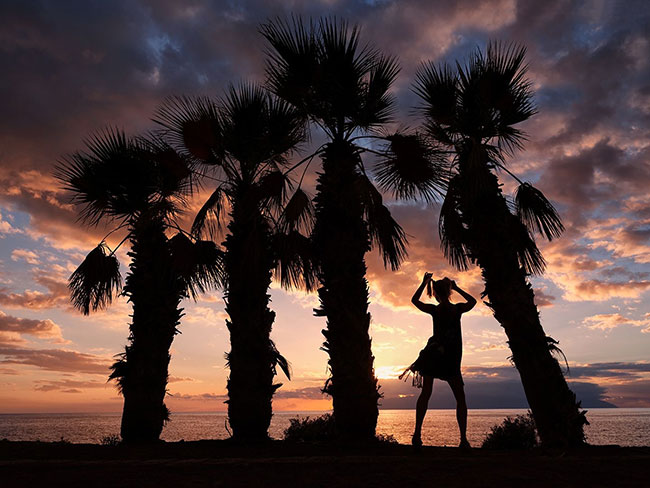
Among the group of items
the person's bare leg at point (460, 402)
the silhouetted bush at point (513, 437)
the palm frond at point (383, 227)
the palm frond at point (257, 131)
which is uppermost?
the palm frond at point (257, 131)

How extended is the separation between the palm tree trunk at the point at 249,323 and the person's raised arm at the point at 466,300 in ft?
17.2

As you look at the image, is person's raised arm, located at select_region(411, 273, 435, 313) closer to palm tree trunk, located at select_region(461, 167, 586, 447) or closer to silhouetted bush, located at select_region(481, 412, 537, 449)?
palm tree trunk, located at select_region(461, 167, 586, 447)

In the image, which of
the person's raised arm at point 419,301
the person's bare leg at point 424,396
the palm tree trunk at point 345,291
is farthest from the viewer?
the palm tree trunk at point 345,291

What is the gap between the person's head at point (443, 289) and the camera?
790 centimetres

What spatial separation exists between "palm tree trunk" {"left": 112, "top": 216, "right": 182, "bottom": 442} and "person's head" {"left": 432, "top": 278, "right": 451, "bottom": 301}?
8.23 m

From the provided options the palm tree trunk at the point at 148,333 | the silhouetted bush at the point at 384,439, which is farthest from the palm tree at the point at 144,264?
the silhouetted bush at the point at 384,439

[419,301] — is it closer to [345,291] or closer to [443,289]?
[443,289]

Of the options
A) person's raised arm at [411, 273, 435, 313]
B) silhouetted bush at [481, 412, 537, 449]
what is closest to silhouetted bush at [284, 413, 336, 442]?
silhouetted bush at [481, 412, 537, 449]

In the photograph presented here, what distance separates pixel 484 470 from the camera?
5.36 m

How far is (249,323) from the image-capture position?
38.3 ft

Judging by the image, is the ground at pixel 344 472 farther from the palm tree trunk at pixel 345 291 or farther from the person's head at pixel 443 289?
the palm tree trunk at pixel 345 291

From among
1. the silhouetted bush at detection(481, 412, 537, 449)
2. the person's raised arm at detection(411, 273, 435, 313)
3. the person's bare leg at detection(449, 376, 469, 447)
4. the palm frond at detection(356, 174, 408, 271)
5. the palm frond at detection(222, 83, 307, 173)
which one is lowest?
the silhouetted bush at detection(481, 412, 537, 449)

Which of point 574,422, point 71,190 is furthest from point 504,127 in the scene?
point 71,190

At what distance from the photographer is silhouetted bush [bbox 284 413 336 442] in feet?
42.0
